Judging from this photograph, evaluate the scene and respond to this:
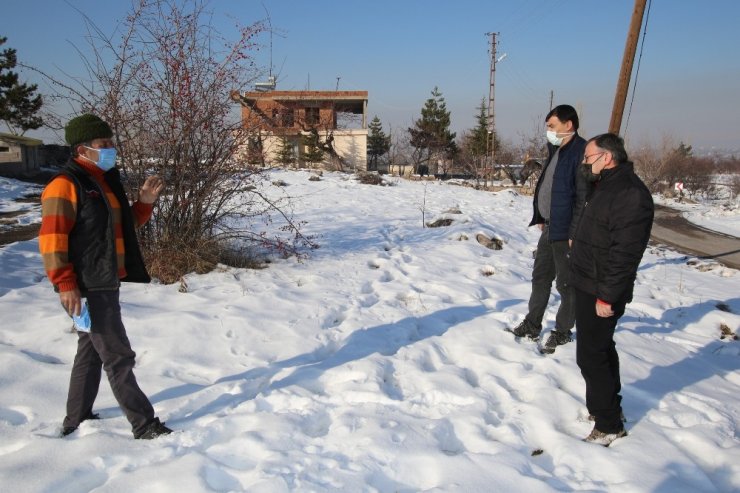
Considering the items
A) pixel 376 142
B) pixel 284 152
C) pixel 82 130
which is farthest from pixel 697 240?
pixel 376 142

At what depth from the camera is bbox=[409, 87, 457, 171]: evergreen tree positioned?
133 feet

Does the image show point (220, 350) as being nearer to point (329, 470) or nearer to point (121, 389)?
point (121, 389)

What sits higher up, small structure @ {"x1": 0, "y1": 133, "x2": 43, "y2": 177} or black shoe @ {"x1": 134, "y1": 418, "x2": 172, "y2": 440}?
small structure @ {"x1": 0, "y1": 133, "x2": 43, "y2": 177}

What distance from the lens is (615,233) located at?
2.82m

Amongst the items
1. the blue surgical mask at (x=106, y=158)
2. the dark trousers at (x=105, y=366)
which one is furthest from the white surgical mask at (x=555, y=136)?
the dark trousers at (x=105, y=366)

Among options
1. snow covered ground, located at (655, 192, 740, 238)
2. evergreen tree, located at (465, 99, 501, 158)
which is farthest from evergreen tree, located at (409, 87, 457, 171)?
snow covered ground, located at (655, 192, 740, 238)

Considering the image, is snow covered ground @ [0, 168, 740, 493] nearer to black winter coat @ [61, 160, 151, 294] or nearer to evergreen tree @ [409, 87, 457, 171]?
black winter coat @ [61, 160, 151, 294]

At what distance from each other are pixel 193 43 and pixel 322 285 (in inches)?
122

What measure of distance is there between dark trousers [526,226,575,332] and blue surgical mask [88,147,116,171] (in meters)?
3.25

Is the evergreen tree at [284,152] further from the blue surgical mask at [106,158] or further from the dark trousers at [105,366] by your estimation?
the dark trousers at [105,366]

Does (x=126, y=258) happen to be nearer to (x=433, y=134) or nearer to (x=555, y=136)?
(x=555, y=136)

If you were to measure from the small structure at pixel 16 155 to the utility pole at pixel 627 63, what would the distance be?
2085cm

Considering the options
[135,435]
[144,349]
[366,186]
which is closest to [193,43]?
[144,349]

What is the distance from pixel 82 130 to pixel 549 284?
12.3ft
